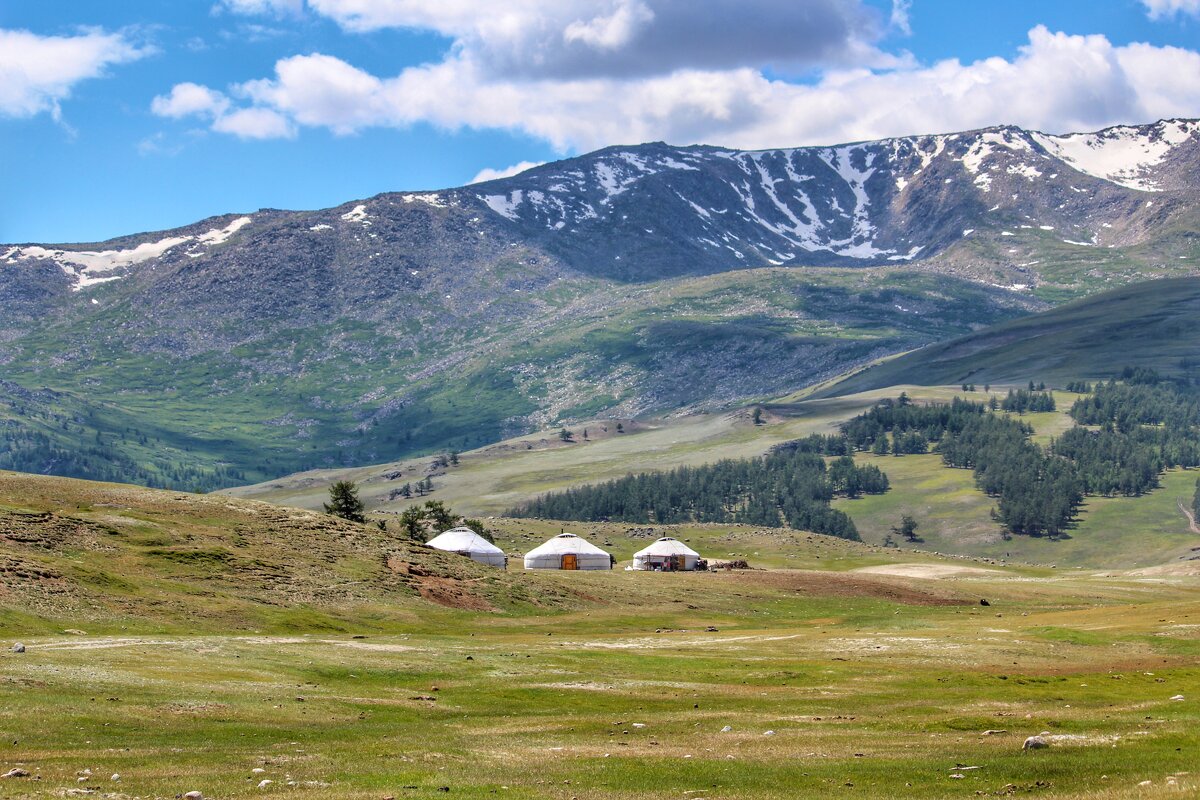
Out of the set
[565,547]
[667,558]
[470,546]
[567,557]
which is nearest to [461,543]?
[470,546]

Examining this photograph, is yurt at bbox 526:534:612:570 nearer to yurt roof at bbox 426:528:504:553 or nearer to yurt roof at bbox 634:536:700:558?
yurt roof at bbox 634:536:700:558

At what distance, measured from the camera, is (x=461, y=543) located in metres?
147

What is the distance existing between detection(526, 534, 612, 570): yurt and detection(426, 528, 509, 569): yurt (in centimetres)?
1348

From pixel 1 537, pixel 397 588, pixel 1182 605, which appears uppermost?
pixel 1 537

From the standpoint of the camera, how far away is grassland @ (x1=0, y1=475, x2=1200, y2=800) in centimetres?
3381

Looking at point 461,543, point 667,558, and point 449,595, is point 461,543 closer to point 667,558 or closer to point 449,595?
point 667,558

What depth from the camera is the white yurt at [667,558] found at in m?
171

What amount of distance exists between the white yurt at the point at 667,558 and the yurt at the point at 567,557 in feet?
29.7

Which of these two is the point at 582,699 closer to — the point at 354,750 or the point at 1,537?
the point at 354,750

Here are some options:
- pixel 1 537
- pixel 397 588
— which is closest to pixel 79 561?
pixel 1 537

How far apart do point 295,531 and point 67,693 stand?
71574mm

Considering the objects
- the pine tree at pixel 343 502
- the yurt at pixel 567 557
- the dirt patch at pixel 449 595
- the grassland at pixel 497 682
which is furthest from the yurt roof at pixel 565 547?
the dirt patch at pixel 449 595

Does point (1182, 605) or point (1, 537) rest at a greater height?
point (1, 537)

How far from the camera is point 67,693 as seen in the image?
44781 millimetres
